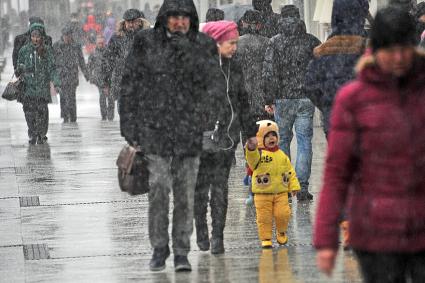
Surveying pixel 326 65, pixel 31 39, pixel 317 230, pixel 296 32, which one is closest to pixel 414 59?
pixel 317 230

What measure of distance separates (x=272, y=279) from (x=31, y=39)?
1237 centimetres

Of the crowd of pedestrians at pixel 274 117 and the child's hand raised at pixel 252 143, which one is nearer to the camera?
the crowd of pedestrians at pixel 274 117

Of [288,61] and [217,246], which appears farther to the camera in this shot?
[288,61]

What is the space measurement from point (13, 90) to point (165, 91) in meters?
11.6

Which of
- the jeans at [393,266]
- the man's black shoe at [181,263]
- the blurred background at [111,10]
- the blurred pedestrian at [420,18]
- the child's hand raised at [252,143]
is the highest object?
the jeans at [393,266]

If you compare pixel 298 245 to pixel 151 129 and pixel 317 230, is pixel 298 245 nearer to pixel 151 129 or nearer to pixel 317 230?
pixel 151 129

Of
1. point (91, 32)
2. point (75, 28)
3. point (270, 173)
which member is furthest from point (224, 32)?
point (91, 32)

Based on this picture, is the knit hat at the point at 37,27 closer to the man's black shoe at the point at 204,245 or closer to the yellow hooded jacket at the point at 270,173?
the yellow hooded jacket at the point at 270,173

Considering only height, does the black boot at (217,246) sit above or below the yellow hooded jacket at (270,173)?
below

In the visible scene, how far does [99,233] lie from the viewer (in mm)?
12148

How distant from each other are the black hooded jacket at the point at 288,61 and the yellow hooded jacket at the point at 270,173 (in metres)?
2.38

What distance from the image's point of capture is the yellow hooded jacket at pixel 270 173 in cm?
1120

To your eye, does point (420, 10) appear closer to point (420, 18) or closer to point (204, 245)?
point (420, 18)

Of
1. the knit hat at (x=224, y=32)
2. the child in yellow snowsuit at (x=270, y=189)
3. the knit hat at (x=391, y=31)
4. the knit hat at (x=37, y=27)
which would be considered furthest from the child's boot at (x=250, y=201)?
the knit hat at (x=37, y=27)
